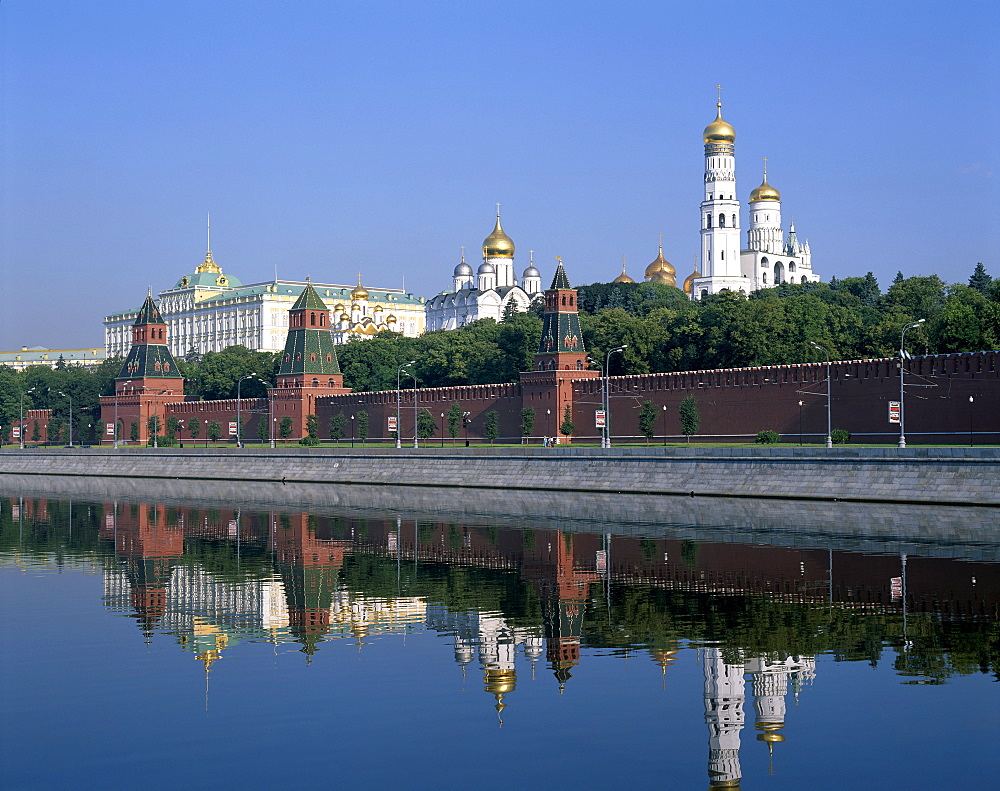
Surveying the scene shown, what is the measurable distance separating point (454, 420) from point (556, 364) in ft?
21.6

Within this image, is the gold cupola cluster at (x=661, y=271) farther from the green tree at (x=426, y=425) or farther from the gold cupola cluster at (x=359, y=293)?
the green tree at (x=426, y=425)

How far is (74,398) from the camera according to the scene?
96.0 m

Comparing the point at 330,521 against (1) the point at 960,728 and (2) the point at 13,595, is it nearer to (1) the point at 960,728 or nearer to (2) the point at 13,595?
(2) the point at 13,595

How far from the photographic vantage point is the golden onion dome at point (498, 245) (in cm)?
13162

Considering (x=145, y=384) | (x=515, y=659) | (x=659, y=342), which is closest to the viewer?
(x=515, y=659)

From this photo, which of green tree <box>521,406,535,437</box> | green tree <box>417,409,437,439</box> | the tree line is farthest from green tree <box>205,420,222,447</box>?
green tree <box>521,406,535,437</box>

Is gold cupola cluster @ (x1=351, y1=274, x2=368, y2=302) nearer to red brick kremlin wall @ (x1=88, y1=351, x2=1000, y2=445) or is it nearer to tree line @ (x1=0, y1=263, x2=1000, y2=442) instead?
tree line @ (x1=0, y1=263, x2=1000, y2=442)

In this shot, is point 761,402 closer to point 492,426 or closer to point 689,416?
point 689,416

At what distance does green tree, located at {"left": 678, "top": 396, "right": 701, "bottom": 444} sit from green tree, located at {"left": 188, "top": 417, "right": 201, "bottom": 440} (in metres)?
37.2

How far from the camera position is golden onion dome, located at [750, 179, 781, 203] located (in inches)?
5007

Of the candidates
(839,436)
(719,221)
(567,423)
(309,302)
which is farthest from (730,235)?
(839,436)

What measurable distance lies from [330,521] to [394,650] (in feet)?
65.0

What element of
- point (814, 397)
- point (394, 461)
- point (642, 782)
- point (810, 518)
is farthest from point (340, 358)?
point (642, 782)

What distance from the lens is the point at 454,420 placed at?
6519cm
